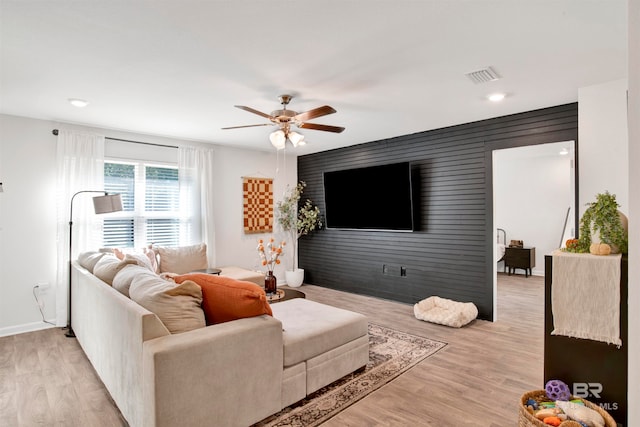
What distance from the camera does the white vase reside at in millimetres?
6324

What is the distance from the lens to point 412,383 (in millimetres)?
2709

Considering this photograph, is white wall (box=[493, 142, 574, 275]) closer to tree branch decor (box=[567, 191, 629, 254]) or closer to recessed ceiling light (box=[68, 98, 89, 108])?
tree branch decor (box=[567, 191, 629, 254])

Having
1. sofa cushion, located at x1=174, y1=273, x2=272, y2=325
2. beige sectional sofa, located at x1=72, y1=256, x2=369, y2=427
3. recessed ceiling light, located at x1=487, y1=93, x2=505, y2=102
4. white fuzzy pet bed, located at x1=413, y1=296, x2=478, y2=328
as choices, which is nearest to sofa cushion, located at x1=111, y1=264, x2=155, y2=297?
beige sectional sofa, located at x1=72, y1=256, x2=369, y2=427

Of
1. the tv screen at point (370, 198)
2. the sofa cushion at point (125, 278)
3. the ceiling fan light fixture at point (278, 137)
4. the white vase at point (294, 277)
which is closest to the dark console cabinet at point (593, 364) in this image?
the ceiling fan light fixture at point (278, 137)

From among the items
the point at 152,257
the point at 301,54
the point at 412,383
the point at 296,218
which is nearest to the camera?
the point at 301,54

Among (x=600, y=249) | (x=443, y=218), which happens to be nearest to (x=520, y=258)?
(x=443, y=218)

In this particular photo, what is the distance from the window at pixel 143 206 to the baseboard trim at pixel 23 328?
3.66ft

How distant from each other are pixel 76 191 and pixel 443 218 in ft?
15.5

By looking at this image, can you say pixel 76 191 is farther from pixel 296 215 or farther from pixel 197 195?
pixel 296 215

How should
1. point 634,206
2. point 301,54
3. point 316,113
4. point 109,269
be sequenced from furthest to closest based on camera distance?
point 316,113
point 109,269
point 301,54
point 634,206

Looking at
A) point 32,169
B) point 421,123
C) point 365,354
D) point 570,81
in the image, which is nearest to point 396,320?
point 365,354

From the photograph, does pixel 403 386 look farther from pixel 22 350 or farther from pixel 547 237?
pixel 547 237

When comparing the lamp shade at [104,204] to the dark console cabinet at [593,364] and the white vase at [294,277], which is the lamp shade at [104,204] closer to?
the white vase at [294,277]

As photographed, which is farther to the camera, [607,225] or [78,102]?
[78,102]
